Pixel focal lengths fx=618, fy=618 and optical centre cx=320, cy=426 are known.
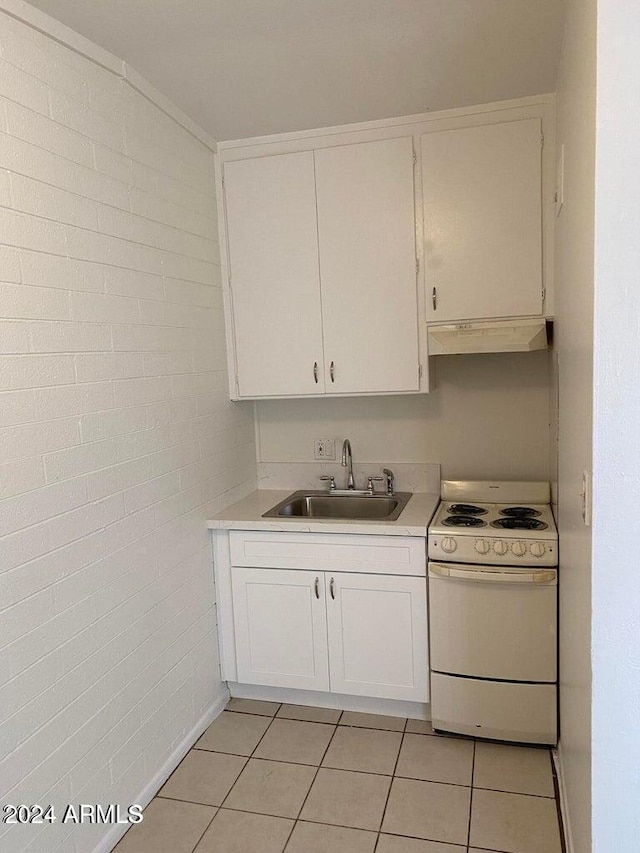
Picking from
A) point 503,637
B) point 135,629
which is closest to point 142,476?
point 135,629

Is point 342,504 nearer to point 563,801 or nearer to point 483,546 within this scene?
point 483,546

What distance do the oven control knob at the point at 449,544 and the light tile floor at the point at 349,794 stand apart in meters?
0.79

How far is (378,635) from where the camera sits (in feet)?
8.63

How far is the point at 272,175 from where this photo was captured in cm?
282

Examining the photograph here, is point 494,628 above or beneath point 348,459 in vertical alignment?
beneath

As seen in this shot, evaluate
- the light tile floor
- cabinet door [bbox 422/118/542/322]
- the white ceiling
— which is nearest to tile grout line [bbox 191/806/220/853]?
the light tile floor

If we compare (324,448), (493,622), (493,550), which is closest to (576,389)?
(493,550)

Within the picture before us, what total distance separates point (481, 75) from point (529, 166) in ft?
1.39

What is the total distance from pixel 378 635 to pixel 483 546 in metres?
0.62

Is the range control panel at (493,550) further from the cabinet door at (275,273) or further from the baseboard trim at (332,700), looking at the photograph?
the cabinet door at (275,273)

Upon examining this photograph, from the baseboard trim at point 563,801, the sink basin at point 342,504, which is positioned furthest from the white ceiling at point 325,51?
the baseboard trim at point 563,801

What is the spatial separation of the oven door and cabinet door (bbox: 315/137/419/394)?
87cm

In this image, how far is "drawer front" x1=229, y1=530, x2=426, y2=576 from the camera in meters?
2.56

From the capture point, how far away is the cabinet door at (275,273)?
2811 mm
